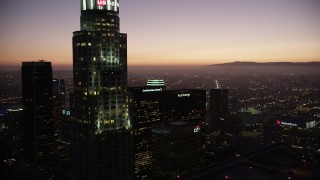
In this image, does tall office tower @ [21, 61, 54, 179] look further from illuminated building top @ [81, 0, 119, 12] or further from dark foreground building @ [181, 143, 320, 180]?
dark foreground building @ [181, 143, 320, 180]

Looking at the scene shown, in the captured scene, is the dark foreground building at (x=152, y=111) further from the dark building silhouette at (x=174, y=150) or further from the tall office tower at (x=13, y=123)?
the tall office tower at (x=13, y=123)

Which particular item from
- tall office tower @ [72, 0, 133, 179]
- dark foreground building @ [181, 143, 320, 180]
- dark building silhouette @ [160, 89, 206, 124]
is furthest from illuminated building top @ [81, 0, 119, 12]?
dark building silhouette @ [160, 89, 206, 124]

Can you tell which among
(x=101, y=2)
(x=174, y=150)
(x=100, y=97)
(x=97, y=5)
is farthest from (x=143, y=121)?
(x=101, y=2)

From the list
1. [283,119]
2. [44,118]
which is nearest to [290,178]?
[44,118]

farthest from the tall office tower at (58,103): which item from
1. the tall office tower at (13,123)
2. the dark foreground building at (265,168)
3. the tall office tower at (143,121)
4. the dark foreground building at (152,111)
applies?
the dark foreground building at (265,168)

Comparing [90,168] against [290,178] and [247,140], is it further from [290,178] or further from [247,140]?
[247,140]

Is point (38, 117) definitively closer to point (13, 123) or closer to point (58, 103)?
point (13, 123)

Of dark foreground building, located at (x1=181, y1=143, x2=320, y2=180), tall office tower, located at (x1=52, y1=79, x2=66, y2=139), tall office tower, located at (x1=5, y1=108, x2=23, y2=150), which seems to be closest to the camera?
dark foreground building, located at (x1=181, y1=143, x2=320, y2=180)
